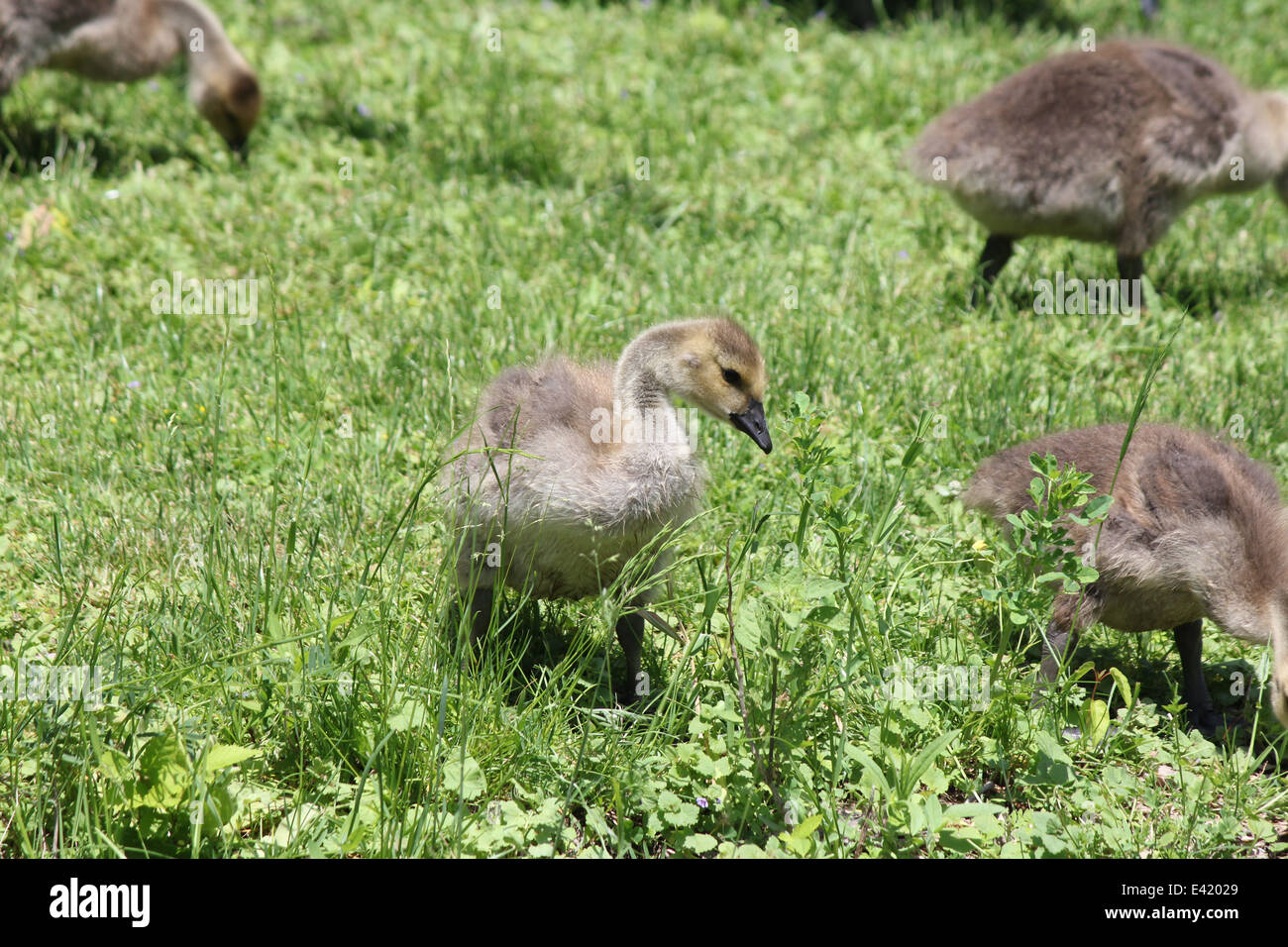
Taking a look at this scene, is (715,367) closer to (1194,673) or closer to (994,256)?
(1194,673)

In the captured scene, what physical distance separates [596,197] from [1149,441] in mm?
3783

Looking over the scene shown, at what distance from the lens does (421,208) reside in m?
6.93

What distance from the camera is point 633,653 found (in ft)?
13.4

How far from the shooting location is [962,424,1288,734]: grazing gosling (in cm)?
390

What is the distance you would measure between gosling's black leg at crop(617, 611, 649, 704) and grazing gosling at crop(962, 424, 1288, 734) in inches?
51.2

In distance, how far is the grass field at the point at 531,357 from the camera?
330 cm

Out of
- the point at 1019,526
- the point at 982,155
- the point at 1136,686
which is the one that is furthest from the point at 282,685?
the point at 982,155

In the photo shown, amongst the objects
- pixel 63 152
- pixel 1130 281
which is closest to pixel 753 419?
pixel 1130 281

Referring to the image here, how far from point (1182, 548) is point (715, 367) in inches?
63.6

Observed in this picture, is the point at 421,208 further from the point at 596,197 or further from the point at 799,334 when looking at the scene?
the point at 799,334

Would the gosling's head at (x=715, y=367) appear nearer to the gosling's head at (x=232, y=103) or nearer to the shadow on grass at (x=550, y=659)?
the shadow on grass at (x=550, y=659)
